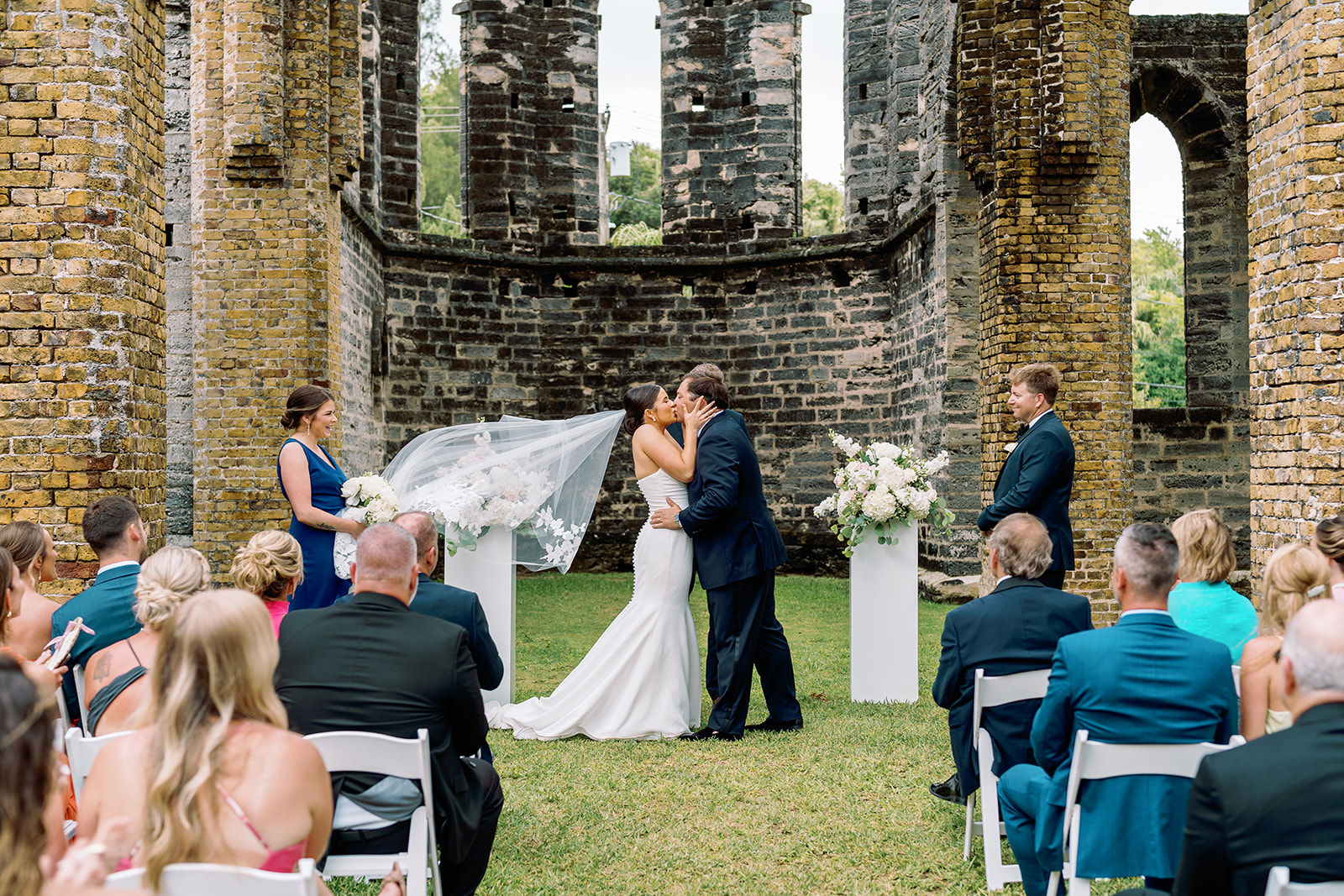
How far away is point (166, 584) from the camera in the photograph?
337cm

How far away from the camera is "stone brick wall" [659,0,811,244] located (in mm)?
16703

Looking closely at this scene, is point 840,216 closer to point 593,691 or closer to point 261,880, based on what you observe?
point 593,691

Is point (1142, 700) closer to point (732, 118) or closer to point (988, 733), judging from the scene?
point (988, 733)

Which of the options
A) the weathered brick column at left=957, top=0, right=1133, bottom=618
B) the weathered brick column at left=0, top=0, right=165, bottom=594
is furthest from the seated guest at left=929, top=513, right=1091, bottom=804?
the weathered brick column at left=957, top=0, right=1133, bottom=618

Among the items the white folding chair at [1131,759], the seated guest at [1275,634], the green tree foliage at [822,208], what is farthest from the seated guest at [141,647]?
the green tree foliage at [822,208]

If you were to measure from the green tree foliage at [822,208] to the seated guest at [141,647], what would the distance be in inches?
1688

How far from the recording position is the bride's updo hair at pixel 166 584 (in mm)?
3305

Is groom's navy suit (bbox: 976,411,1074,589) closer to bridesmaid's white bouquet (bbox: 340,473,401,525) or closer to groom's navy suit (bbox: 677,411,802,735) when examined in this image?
groom's navy suit (bbox: 677,411,802,735)

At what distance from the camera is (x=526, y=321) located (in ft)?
55.6

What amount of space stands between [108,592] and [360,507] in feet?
7.70

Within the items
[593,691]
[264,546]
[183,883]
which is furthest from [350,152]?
[183,883]

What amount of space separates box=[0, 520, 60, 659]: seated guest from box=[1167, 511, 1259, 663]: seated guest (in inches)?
160

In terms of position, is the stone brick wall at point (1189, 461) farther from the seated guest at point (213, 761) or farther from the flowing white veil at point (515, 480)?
the seated guest at point (213, 761)

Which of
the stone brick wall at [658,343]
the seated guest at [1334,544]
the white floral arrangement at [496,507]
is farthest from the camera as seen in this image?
the stone brick wall at [658,343]
